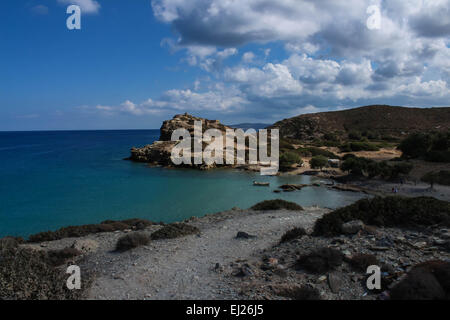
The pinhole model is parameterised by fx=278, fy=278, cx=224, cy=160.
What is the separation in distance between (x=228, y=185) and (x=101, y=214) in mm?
16575

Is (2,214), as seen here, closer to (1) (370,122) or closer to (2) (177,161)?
(2) (177,161)

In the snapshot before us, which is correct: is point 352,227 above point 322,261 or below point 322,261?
above

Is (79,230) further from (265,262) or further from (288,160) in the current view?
(288,160)

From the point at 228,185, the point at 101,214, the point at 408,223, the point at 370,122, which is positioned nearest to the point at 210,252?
the point at 408,223

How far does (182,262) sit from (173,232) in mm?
3599

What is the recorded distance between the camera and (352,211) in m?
11.9

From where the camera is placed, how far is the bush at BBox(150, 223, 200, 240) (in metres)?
12.6

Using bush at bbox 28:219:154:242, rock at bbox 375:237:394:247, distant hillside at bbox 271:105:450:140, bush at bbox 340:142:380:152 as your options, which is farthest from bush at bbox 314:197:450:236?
distant hillside at bbox 271:105:450:140

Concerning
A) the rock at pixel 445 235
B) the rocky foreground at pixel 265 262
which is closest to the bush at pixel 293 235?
the rocky foreground at pixel 265 262

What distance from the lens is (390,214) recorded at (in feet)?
37.2

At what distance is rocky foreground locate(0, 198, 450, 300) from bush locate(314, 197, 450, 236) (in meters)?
0.04

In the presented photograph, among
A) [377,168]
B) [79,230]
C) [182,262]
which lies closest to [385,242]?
[182,262]

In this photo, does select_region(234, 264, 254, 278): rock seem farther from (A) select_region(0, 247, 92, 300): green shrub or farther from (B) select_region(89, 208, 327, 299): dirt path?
(A) select_region(0, 247, 92, 300): green shrub
